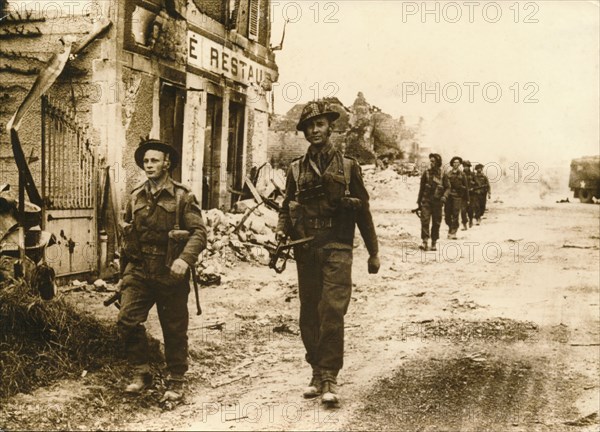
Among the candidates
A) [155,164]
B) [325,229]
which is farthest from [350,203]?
[155,164]

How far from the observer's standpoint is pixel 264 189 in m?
8.05

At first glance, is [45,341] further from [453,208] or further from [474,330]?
[453,208]

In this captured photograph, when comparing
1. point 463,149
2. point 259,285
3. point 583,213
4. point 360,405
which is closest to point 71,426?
point 360,405

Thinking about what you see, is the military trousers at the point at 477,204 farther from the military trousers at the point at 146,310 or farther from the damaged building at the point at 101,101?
the military trousers at the point at 146,310

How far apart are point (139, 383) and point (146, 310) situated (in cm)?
45

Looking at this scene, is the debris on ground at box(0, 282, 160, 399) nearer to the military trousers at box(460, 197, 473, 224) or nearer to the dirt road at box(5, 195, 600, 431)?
the dirt road at box(5, 195, 600, 431)

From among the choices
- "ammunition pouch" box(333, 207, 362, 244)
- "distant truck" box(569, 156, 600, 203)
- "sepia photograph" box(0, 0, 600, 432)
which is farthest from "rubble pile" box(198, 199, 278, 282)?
"distant truck" box(569, 156, 600, 203)

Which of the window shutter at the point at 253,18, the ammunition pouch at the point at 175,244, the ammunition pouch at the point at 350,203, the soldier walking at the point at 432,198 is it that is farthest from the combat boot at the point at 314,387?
the soldier walking at the point at 432,198

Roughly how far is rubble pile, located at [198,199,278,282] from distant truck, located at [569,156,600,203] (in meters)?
18.0

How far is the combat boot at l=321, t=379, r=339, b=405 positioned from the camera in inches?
153

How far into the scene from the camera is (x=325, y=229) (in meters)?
Answer: 4.10

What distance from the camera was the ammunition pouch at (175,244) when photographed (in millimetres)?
3756

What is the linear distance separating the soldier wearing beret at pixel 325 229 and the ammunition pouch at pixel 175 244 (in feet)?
2.58

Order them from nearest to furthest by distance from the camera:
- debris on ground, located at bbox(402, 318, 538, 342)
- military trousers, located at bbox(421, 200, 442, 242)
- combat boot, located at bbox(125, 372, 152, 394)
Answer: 1. combat boot, located at bbox(125, 372, 152, 394)
2. debris on ground, located at bbox(402, 318, 538, 342)
3. military trousers, located at bbox(421, 200, 442, 242)
